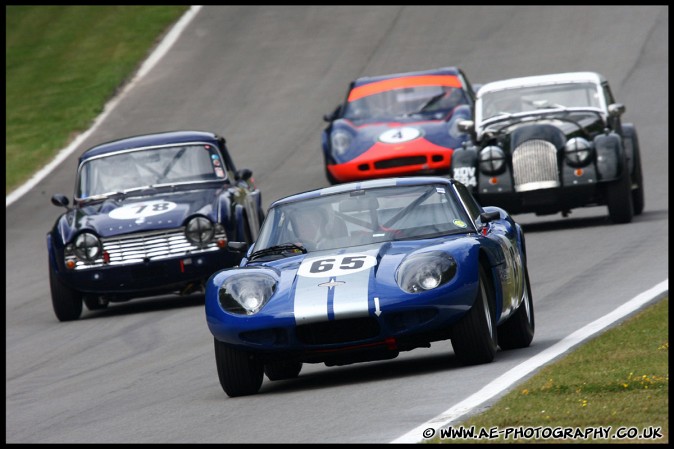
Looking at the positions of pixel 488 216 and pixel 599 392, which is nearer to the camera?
pixel 599 392

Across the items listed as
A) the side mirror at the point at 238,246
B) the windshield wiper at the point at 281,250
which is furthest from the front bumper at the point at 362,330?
the side mirror at the point at 238,246

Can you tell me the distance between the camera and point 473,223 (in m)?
9.83

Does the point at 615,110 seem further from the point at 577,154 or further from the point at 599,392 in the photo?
the point at 599,392

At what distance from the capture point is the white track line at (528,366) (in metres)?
7.08

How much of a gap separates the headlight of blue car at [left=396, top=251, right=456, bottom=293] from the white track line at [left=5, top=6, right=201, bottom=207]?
1590cm

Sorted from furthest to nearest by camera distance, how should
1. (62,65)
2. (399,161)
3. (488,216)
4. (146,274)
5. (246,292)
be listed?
(62,65) < (399,161) < (146,274) < (488,216) < (246,292)

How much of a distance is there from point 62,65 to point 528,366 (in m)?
26.7

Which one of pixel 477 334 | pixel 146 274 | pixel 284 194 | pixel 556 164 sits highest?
pixel 477 334

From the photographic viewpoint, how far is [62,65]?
3428 centimetres

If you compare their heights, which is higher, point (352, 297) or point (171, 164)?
point (352, 297)

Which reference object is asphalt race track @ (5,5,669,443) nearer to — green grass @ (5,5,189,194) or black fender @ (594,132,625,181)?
black fender @ (594,132,625,181)

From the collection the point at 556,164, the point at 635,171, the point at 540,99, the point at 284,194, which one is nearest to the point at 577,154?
the point at 556,164

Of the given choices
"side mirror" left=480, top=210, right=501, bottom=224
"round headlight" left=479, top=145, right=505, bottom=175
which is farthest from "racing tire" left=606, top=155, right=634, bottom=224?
"side mirror" left=480, top=210, right=501, bottom=224

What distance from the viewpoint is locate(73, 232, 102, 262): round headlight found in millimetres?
14789
